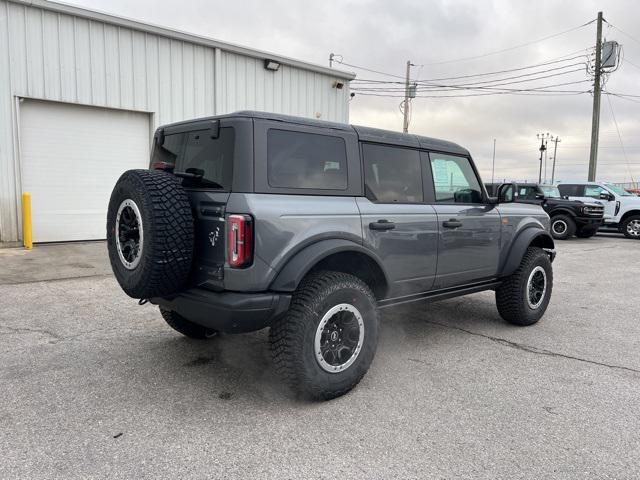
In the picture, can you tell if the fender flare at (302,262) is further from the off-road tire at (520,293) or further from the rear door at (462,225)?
the off-road tire at (520,293)

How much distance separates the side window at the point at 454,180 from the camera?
4391mm

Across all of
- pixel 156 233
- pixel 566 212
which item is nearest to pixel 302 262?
pixel 156 233

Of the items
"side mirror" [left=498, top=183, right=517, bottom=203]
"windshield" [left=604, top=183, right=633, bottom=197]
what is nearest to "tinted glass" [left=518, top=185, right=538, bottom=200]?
"windshield" [left=604, top=183, right=633, bottom=197]

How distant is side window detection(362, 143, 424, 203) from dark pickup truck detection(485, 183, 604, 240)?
11.5 meters

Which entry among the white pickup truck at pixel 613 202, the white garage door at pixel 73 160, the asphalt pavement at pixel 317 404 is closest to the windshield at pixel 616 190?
the white pickup truck at pixel 613 202

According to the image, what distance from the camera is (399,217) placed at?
151 inches

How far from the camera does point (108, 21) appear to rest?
10180 mm

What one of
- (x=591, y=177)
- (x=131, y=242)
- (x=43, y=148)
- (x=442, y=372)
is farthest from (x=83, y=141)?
(x=591, y=177)

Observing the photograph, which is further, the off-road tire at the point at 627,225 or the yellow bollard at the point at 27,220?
the off-road tire at the point at 627,225

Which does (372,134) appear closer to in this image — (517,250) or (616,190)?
(517,250)

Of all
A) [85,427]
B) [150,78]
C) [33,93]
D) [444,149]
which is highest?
[150,78]

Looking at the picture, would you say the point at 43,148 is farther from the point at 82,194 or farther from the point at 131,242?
the point at 131,242

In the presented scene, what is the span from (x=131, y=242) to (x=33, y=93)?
27.3ft

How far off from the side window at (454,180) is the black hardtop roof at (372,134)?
0.10 meters
